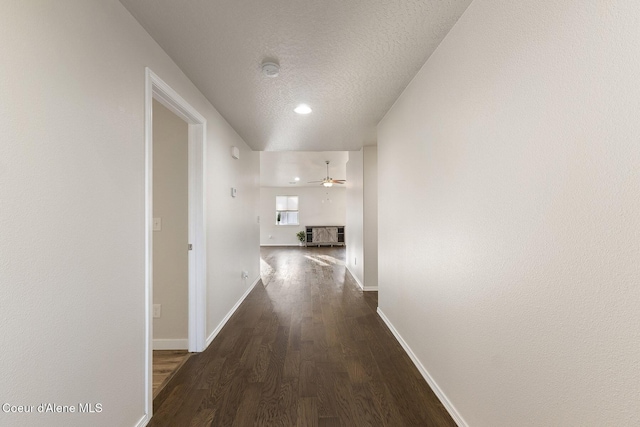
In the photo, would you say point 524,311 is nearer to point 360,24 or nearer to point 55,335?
point 360,24

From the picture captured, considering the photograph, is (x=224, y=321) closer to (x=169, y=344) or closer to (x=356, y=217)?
(x=169, y=344)

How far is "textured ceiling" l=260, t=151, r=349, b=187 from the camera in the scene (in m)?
5.56

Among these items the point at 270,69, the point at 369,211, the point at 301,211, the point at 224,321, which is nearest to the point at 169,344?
the point at 224,321

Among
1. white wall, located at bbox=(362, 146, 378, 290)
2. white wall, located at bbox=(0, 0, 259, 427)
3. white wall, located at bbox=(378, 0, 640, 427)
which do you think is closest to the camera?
white wall, located at bbox=(378, 0, 640, 427)

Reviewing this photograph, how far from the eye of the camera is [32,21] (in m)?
0.93

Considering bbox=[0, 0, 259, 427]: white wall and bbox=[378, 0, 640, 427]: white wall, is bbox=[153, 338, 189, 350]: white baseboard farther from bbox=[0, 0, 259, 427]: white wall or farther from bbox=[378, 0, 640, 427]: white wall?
bbox=[378, 0, 640, 427]: white wall

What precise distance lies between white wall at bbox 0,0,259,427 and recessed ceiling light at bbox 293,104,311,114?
125 centimetres

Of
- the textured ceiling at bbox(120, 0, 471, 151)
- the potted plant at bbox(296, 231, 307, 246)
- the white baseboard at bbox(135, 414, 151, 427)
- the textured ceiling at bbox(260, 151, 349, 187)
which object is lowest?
the white baseboard at bbox(135, 414, 151, 427)

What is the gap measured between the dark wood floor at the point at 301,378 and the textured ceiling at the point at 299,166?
10.7 feet

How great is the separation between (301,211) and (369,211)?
6524 millimetres

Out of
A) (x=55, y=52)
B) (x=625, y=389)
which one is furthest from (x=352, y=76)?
(x=625, y=389)

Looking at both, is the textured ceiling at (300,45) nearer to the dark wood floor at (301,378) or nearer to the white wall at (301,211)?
the dark wood floor at (301,378)

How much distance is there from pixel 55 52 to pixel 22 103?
27 cm

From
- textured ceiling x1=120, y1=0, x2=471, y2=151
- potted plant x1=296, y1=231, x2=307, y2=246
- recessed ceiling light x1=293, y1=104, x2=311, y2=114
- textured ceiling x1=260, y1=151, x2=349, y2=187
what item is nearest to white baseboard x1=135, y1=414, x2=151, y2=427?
textured ceiling x1=120, y1=0, x2=471, y2=151
